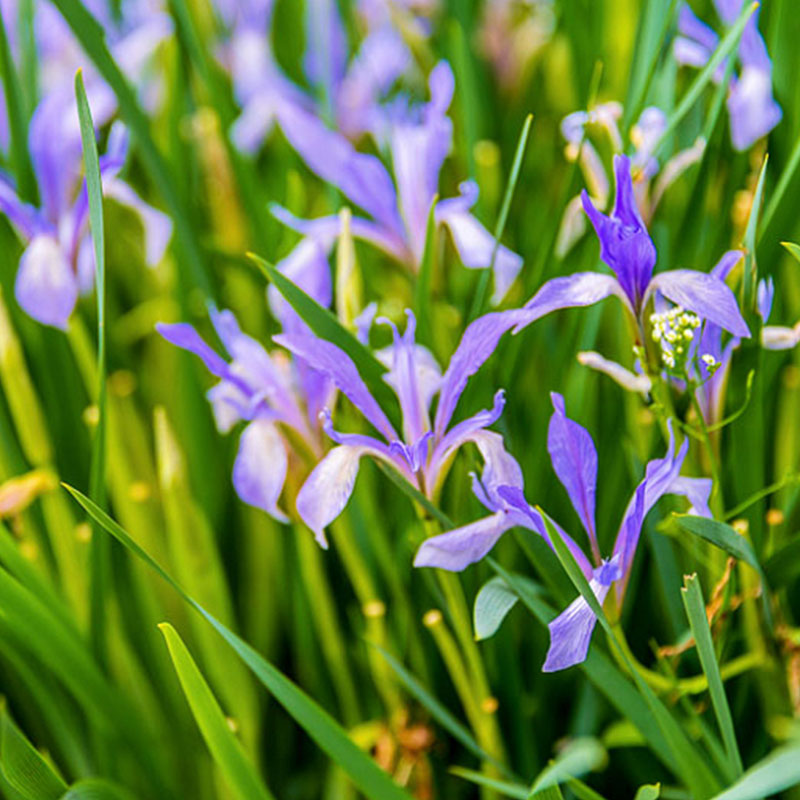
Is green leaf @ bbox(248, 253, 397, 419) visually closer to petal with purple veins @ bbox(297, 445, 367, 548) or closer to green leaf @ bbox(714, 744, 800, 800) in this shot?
petal with purple veins @ bbox(297, 445, 367, 548)

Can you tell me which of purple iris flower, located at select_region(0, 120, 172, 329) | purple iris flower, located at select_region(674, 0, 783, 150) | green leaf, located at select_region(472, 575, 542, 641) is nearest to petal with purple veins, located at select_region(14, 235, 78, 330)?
purple iris flower, located at select_region(0, 120, 172, 329)

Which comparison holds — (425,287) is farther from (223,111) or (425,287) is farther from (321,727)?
(223,111)

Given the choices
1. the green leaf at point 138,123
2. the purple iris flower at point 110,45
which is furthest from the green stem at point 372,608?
the purple iris flower at point 110,45

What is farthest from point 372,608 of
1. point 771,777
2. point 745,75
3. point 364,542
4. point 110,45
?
point 110,45

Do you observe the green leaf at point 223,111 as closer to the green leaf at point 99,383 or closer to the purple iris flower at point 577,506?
the green leaf at point 99,383

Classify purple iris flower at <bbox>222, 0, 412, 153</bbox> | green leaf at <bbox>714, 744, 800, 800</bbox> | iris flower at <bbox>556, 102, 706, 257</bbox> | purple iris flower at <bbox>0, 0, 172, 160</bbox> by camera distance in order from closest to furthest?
green leaf at <bbox>714, 744, 800, 800</bbox>, iris flower at <bbox>556, 102, 706, 257</bbox>, purple iris flower at <bbox>222, 0, 412, 153</bbox>, purple iris flower at <bbox>0, 0, 172, 160</bbox>
